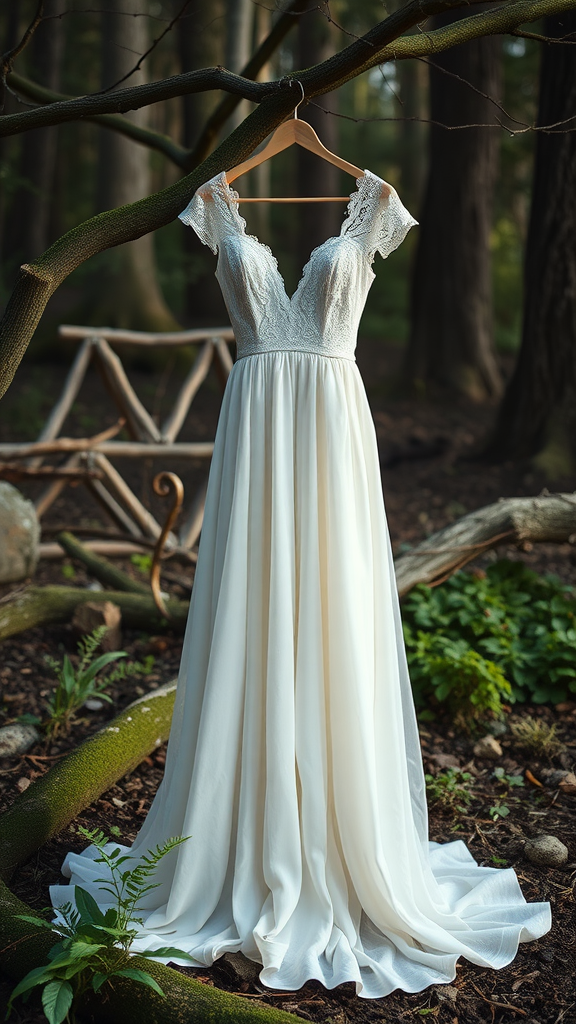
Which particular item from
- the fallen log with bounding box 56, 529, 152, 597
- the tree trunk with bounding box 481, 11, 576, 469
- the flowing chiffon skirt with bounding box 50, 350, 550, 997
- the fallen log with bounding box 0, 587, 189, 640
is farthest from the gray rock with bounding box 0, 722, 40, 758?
the tree trunk with bounding box 481, 11, 576, 469

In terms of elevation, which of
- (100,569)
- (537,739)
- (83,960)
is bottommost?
(537,739)

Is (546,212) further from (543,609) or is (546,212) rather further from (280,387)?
(280,387)

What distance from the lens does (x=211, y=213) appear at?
236 cm

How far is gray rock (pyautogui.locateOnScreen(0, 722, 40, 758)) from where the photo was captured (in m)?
3.25

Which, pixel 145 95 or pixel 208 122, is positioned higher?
pixel 208 122

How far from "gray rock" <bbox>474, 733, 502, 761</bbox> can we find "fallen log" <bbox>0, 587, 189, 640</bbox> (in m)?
1.61

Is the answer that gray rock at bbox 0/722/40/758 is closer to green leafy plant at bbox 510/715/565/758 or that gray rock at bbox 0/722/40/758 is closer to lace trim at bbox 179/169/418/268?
green leafy plant at bbox 510/715/565/758

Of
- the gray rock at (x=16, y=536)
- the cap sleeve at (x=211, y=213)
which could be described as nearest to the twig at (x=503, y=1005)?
the cap sleeve at (x=211, y=213)

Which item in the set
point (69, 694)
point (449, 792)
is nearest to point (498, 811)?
point (449, 792)

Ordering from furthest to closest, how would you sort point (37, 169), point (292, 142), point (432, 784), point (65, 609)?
1. point (37, 169)
2. point (65, 609)
3. point (432, 784)
4. point (292, 142)

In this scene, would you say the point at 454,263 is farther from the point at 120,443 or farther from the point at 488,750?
the point at 488,750

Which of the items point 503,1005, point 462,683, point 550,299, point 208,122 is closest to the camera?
point 503,1005

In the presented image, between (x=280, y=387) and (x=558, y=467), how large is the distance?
4178 mm

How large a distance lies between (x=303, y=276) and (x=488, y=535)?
228cm
